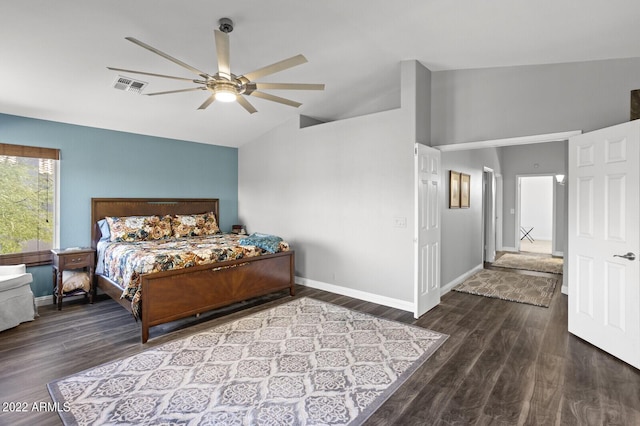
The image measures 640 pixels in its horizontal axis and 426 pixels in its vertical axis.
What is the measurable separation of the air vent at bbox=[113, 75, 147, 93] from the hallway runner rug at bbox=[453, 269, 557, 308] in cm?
525

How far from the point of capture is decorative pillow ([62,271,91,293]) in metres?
4.41

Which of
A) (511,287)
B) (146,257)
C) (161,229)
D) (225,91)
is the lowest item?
(511,287)

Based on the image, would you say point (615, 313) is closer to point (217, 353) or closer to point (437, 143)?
point (437, 143)

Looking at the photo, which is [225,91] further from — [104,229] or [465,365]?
[104,229]

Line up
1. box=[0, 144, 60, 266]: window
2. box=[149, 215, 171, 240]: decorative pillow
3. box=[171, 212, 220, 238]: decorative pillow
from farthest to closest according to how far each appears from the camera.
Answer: box=[171, 212, 220, 238]: decorative pillow, box=[149, 215, 171, 240]: decorative pillow, box=[0, 144, 60, 266]: window

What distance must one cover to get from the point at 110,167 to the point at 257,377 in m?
4.19

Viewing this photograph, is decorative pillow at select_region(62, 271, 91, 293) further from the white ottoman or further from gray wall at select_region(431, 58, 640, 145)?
gray wall at select_region(431, 58, 640, 145)

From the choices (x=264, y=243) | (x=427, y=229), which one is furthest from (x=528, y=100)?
(x=264, y=243)

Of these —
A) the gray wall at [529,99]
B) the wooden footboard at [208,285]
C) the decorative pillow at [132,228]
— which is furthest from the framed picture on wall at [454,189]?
the decorative pillow at [132,228]

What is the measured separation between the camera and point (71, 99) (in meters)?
4.02

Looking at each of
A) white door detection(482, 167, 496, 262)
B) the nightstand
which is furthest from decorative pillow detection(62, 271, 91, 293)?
white door detection(482, 167, 496, 262)

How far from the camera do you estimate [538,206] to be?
1126cm

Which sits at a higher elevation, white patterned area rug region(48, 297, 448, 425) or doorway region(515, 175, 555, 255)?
doorway region(515, 175, 555, 255)

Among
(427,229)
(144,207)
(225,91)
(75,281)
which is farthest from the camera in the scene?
(144,207)
